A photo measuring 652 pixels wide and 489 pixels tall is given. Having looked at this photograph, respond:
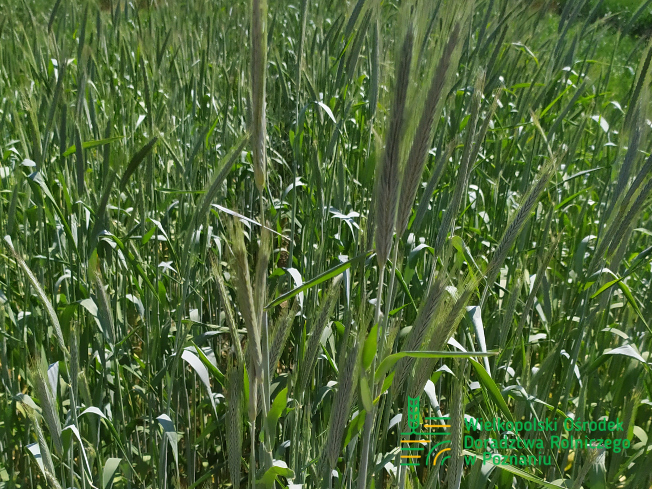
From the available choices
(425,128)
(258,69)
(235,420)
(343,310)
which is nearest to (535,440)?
(343,310)

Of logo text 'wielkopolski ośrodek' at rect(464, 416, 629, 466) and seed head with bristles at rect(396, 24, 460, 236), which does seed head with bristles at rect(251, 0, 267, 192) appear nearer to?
seed head with bristles at rect(396, 24, 460, 236)

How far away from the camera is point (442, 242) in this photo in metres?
1.05

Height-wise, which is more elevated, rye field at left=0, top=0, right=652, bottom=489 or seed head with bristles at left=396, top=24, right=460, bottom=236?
seed head with bristles at left=396, top=24, right=460, bottom=236

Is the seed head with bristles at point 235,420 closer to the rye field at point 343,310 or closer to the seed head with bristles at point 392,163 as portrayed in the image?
the rye field at point 343,310

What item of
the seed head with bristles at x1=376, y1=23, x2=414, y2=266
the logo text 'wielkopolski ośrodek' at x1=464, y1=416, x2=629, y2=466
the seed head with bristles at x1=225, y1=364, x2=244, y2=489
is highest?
the seed head with bristles at x1=376, y1=23, x2=414, y2=266

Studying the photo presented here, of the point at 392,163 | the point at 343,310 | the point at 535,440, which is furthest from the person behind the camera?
the point at 343,310

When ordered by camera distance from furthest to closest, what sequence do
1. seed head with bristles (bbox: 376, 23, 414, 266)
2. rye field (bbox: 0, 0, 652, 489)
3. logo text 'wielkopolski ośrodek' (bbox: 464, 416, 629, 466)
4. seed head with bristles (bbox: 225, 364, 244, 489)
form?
logo text 'wielkopolski ośrodek' (bbox: 464, 416, 629, 466), seed head with bristles (bbox: 225, 364, 244, 489), rye field (bbox: 0, 0, 652, 489), seed head with bristles (bbox: 376, 23, 414, 266)

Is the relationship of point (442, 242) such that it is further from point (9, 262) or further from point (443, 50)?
point (9, 262)

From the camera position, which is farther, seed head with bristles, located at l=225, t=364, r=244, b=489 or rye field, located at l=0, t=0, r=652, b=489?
seed head with bristles, located at l=225, t=364, r=244, b=489

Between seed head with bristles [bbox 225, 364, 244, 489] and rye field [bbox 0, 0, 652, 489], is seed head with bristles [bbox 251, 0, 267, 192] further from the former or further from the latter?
seed head with bristles [bbox 225, 364, 244, 489]

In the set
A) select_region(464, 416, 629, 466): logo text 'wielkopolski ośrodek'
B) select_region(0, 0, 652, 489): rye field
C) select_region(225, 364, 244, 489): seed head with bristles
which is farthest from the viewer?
select_region(464, 416, 629, 466): logo text 'wielkopolski ośrodek'

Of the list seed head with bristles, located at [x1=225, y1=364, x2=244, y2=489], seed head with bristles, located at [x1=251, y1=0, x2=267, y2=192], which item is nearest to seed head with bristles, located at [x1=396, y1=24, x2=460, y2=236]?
seed head with bristles, located at [x1=251, y1=0, x2=267, y2=192]

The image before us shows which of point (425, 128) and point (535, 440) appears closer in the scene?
point (425, 128)

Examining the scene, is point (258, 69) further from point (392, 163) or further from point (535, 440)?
point (535, 440)
